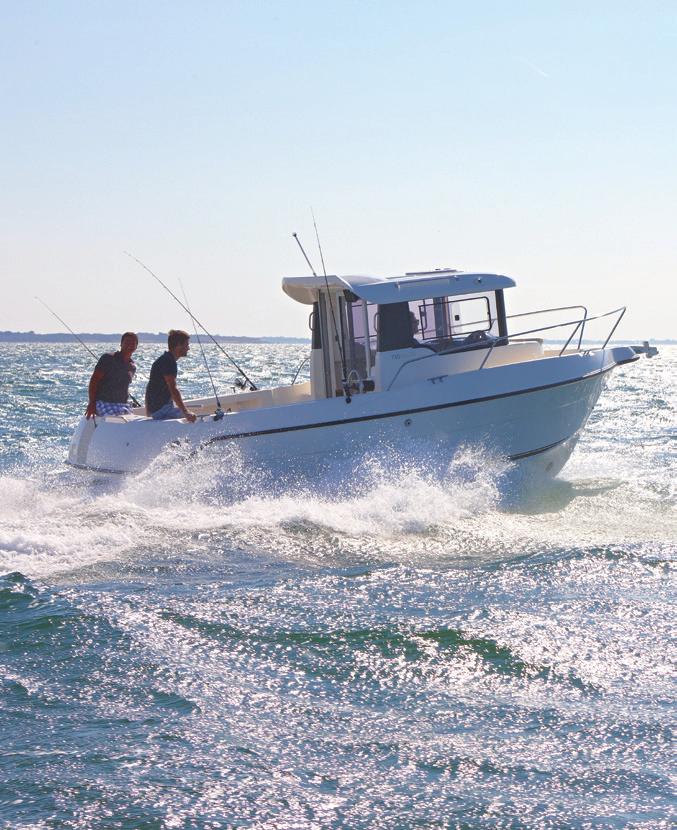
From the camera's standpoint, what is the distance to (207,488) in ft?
34.2

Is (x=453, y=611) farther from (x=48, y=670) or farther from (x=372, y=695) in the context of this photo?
(x=48, y=670)

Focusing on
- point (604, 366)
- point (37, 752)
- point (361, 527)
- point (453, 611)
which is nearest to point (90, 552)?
point (361, 527)

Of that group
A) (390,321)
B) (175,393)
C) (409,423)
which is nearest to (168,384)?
(175,393)

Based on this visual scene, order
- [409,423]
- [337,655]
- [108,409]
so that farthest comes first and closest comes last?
[108,409], [409,423], [337,655]

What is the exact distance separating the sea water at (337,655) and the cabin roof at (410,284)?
5.87 feet

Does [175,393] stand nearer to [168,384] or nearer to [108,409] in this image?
[168,384]

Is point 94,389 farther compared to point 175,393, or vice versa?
point 94,389

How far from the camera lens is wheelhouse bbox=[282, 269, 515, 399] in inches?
423

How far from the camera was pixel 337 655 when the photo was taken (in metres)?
5.59

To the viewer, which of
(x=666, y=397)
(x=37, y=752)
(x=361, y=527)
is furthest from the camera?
(x=666, y=397)

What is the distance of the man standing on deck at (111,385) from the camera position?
1160 centimetres

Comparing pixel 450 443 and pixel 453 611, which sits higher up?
pixel 450 443

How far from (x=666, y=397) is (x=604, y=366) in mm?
23200

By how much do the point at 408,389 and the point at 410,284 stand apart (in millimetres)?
1357
